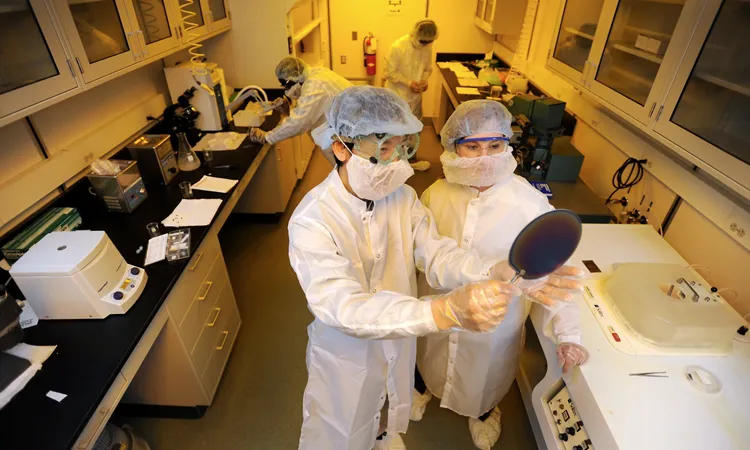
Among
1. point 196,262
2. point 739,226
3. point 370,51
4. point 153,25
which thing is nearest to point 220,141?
point 153,25

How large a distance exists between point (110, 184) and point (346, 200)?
126 centimetres

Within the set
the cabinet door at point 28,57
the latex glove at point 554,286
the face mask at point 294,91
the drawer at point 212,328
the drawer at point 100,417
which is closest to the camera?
the latex glove at point 554,286

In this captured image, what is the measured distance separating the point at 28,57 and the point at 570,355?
81.0 inches

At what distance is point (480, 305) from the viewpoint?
2.64 feet

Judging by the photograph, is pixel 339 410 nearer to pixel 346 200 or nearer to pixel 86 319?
pixel 346 200

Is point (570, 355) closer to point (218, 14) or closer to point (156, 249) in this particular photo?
point (156, 249)

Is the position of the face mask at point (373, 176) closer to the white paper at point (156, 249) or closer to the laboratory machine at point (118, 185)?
the white paper at point (156, 249)

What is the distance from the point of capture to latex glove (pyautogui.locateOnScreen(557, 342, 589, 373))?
3.62ft

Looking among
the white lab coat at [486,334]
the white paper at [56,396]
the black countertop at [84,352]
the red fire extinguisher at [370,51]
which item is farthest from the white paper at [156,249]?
the red fire extinguisher at [370,51]

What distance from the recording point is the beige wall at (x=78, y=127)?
5.10 ft

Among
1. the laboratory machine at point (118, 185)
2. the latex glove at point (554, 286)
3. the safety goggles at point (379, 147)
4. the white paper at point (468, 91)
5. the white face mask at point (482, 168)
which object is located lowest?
the laboratory machine at point (118, 185)

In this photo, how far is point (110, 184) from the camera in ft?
5.53

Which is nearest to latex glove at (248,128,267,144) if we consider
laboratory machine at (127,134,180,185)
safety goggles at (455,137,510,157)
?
laboratory machine at (127,134,180,185)

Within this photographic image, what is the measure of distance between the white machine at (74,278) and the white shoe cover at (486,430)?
1530 millimetres
